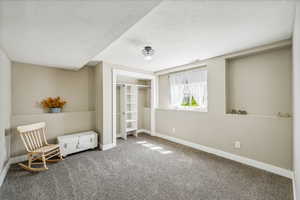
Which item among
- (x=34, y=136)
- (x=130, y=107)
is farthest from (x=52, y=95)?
(x=130, y=107)

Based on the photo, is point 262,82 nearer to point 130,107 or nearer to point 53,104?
point 130,107

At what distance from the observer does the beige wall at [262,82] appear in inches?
94.8

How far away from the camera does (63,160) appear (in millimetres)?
2895

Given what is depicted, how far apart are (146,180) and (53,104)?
2.90 m

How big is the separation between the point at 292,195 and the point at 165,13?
2975 millimetres

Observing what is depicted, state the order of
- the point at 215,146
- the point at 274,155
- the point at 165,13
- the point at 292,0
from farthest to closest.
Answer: the point at 215,146
the point at 274,155
the point at 165,13
the point at 292,0

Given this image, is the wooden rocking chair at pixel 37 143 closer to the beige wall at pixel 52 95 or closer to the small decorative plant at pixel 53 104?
the beige wall at pixel 52 95

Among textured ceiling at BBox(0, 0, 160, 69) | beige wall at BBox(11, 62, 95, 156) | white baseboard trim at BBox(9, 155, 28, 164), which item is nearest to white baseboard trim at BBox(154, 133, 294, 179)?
beige wall at BBox(11, 62, 95, 156)

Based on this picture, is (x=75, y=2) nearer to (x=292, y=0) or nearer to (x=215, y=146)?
(x=292, y=0)

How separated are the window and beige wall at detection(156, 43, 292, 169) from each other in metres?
0.27

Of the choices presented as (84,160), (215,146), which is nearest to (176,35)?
(215,146)

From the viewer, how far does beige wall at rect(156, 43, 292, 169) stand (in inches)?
92.3

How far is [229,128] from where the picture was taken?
9.66ft

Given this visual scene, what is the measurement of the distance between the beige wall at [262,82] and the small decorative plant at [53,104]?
164 inches
